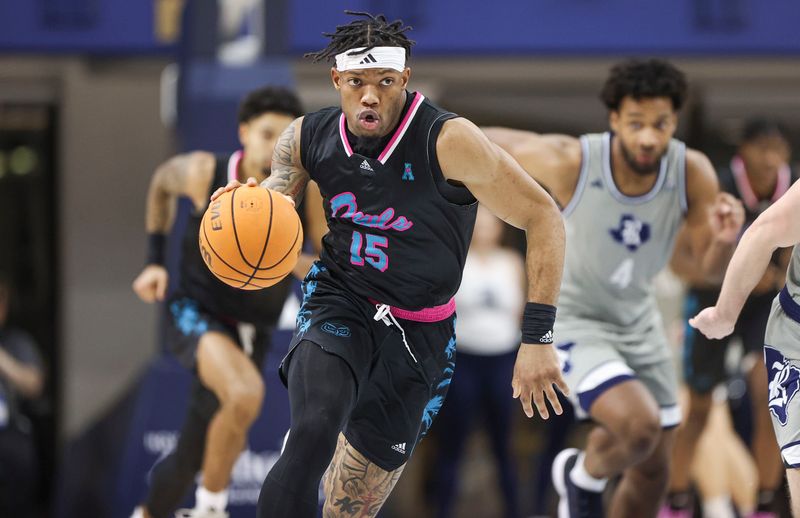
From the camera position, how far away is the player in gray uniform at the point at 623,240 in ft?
17.4

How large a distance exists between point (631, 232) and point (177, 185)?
7.22 feet

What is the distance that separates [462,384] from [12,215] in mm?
3960

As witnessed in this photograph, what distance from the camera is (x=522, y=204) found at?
4.09 metres

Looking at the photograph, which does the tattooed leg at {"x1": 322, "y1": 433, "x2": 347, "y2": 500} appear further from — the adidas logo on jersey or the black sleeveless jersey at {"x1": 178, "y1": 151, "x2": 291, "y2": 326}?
the black sleeveless jersey at {"x1": 178, "y1": 151, "x2": 291, "y2": 326}

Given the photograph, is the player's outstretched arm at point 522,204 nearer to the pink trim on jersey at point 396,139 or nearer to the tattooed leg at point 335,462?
the pink trim on jersey at point 396,139

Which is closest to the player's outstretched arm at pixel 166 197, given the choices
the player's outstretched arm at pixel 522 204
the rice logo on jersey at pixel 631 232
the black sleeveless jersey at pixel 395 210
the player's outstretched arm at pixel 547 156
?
the player's outstretched arm at pixel 547 156

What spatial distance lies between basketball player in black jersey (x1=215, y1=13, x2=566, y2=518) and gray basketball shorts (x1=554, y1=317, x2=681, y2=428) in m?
1.03

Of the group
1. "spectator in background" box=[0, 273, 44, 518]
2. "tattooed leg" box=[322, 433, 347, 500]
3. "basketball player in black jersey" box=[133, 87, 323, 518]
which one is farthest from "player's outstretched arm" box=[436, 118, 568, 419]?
"spectator in background" box=[0, 273, 44, 518]

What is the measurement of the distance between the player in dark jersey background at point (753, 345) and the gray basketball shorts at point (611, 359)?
1611 millimetres

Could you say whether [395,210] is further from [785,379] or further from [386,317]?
[785,379]

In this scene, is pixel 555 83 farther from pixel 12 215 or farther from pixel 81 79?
pixel 12 215

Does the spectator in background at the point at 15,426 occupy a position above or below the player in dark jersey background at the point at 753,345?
below

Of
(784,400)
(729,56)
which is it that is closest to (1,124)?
(729,56)

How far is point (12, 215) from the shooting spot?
371 inches
